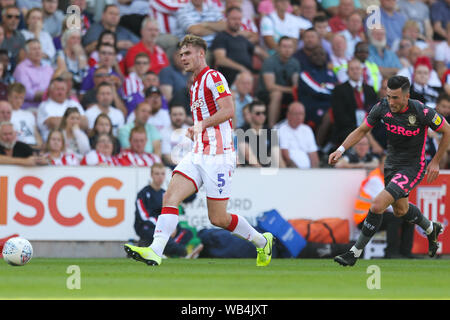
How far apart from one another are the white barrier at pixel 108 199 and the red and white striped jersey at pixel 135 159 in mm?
746

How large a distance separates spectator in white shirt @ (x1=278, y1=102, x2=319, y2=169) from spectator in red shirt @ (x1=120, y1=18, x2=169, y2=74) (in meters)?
2.79

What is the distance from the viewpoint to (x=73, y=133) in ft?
53.2

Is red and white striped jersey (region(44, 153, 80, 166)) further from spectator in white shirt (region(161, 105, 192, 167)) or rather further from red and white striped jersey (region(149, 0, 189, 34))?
red and white striped jersey (region(149, 0, 189, 34))

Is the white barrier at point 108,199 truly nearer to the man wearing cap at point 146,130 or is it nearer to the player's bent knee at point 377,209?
the man wearing cap at point 146,130

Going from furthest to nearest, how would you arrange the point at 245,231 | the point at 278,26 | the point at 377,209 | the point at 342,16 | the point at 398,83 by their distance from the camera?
the point at 342,16 < the point at 278,26 < the point at 377,209 < the point at 398,83 < the point at 245,231

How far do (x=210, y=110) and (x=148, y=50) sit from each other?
7564 millimetres

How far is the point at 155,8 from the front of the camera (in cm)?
1914

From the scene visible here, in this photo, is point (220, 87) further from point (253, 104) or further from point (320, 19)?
point (320, 19)

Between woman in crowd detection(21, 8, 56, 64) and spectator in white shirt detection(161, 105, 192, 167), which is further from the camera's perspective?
woman in crowd detection(21, 8, 56, 64)

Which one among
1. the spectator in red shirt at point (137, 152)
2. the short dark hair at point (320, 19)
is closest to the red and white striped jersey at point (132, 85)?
the spectator in red shirt at point (137, 152)

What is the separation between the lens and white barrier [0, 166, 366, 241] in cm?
1526

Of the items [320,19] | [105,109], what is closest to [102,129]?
[105,109]

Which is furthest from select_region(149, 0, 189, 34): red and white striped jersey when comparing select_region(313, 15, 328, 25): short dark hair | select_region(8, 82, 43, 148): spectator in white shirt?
select_region(8, 82, 43, 148): spectator in white shirt
